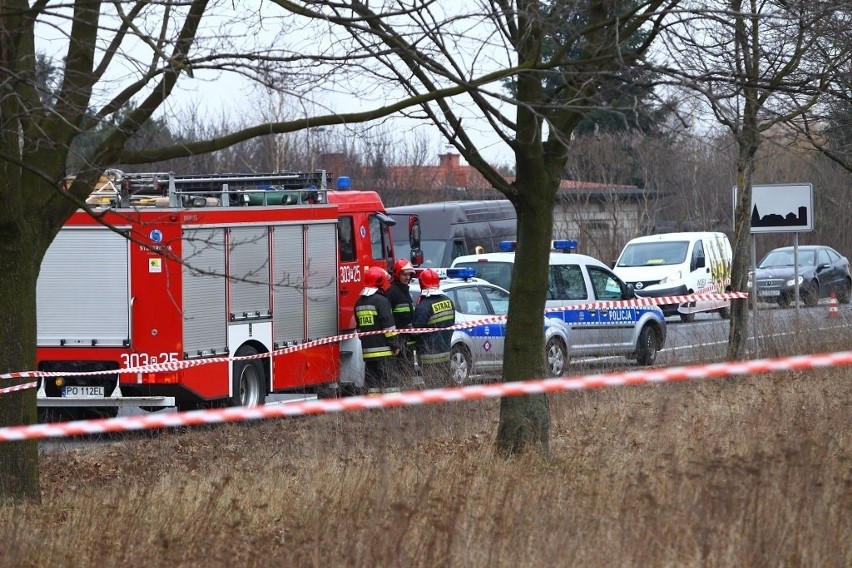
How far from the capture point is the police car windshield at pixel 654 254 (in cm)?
3009

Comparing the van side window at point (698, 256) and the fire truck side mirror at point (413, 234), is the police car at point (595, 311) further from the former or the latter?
the van side window at point (698, 256)

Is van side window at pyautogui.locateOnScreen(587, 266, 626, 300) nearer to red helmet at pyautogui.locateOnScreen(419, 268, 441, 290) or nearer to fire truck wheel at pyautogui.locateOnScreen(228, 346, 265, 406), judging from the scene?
red helmet at pyautogui.locateOnScreen(419, 268, 441, 290)

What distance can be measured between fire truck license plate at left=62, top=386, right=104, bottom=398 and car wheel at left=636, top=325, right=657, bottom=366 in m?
8.64

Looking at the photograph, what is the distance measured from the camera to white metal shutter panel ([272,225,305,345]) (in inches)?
588

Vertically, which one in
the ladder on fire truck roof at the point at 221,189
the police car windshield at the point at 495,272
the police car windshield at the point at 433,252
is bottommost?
the police car windshield at the point at 495,272

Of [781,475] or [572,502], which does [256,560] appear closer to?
[572,502]

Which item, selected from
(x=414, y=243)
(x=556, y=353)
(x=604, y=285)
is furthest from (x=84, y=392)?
(x=604, y=285)

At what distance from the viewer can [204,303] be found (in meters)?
13.8

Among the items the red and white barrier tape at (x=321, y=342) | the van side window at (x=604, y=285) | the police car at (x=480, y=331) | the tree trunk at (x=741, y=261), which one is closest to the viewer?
the red and white barrier tape at (x=321, y=342)

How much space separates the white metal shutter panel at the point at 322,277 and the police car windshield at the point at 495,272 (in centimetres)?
440

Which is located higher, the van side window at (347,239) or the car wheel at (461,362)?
the van side window at (347,239)

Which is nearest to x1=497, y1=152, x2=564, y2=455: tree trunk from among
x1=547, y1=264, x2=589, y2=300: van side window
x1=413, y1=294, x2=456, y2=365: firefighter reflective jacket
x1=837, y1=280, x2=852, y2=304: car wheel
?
x1=413, y1=294, x2=456, y2=365: firefighter reflective jacket

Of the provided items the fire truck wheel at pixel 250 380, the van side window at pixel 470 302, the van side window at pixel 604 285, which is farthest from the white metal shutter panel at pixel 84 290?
the van side window at pixel 604 285

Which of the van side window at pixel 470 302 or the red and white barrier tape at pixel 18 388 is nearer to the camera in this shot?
the red and white barrier tape at pixel 18 388
